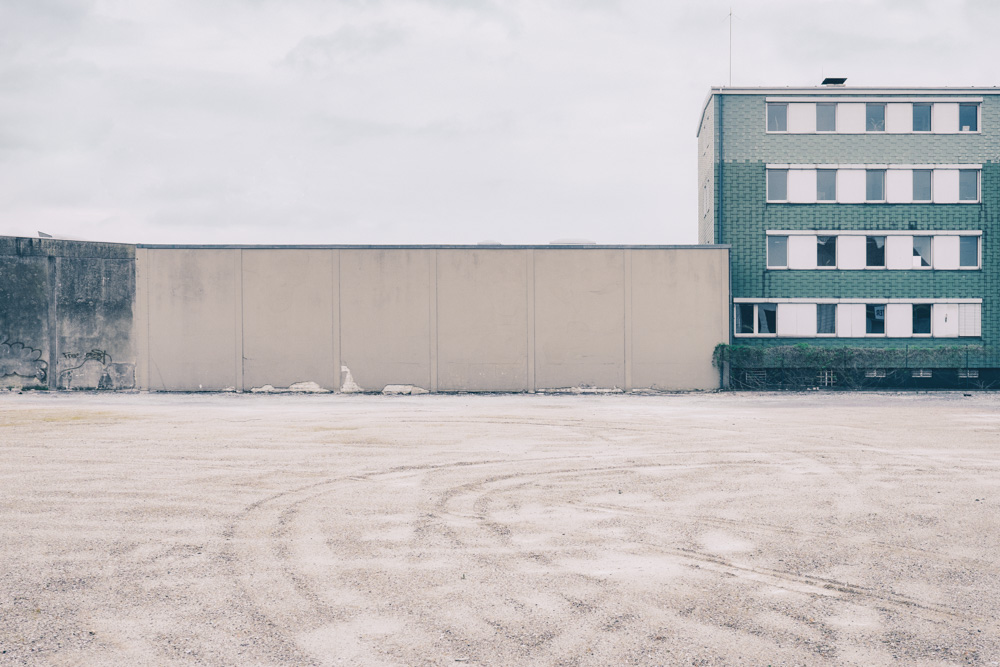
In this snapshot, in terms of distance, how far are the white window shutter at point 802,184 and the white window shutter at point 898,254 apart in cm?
373

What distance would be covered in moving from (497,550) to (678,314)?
2127cm

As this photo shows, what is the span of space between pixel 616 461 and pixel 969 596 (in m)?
6.02

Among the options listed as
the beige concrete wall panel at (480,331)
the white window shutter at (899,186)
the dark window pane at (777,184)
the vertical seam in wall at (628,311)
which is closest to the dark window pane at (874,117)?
the white window shutter at (899,186)

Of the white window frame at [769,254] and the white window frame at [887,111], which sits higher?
the white window frame at [887,111]

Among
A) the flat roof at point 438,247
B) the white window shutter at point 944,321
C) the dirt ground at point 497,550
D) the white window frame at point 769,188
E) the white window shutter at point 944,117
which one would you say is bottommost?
the dirt ground at point 497,550

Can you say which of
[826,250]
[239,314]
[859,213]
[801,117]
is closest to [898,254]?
[859,213]

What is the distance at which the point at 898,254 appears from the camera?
1238 inches

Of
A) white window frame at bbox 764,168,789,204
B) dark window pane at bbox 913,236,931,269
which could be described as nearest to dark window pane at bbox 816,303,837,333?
dark window pane at bbox 913,236,931,269

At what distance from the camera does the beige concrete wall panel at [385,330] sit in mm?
26141

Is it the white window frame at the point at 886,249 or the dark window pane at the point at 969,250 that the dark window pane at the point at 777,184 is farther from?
the dark window pane at the point at 969,250

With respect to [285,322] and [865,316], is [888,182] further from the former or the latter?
[285,322]

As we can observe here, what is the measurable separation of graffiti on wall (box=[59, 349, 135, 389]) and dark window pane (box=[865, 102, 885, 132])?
30634 mm

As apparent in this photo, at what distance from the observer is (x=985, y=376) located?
30453 mm

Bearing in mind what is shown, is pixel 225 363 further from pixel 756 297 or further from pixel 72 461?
pixel 756 297
